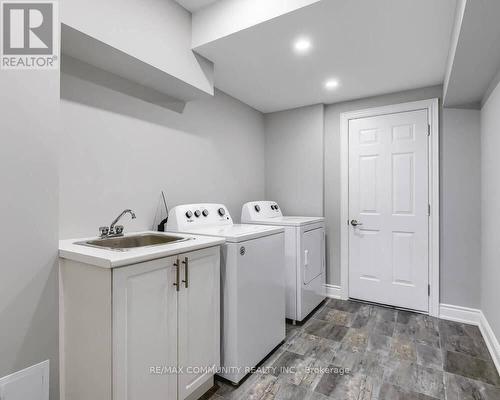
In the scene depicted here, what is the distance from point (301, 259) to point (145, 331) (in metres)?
1.60

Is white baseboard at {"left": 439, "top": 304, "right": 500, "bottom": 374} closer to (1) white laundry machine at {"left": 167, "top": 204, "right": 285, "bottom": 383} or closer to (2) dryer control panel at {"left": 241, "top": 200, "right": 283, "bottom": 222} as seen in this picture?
(1) white laundry machine at {"left": 167, "top": 204, "right": 285, "bottom": 383}

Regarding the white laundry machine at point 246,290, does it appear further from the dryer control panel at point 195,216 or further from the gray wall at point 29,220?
the gray wall at point 29,220

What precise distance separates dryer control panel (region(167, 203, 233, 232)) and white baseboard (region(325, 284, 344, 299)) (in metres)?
1.57

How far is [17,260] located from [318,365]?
1889 mm

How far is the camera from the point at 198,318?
4.98 feet

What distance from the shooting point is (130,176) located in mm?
1966

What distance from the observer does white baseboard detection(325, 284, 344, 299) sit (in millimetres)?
3153

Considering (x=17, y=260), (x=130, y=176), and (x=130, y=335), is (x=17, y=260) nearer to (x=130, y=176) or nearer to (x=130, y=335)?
(x=130, y=335)

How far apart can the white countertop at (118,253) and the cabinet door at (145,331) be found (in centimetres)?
4

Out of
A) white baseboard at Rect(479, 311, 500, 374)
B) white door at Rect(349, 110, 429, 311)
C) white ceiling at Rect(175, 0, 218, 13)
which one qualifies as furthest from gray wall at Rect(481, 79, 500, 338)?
white ceiling at Rect(175, 0, 218, 13)

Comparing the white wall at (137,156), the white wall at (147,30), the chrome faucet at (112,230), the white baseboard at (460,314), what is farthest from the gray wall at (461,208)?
the chrome faucet at (112,230)

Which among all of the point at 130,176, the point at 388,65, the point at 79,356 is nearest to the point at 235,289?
the point at 79,356

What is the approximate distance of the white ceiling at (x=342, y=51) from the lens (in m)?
1.62

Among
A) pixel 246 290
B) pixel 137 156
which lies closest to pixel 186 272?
pixel 246 290
